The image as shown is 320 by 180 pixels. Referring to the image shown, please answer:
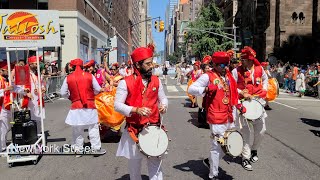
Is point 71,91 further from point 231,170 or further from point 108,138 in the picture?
point 231,170

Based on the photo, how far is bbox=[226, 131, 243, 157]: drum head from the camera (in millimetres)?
5223

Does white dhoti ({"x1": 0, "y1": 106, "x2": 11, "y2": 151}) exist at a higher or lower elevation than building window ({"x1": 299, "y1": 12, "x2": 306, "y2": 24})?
lower

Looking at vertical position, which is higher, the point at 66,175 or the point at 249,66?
the point at 249,66

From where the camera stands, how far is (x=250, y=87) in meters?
6.60

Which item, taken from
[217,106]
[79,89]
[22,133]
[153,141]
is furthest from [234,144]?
[22,133]

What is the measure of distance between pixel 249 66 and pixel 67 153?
3909mm

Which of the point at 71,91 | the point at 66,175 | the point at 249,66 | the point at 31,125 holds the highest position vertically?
the point at 249,66

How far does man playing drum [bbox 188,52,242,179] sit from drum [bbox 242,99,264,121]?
0.82m

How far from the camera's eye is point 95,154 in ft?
24.4

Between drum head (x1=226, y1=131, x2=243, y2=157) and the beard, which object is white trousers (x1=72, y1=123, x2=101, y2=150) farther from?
the beard

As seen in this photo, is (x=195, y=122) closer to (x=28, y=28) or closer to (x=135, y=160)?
(x=28, y=28)

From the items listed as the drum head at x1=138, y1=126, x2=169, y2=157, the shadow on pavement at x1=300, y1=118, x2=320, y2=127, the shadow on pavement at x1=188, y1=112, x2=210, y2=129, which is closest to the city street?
the shadow on pavement at x1=188, y1=112, x2=210, y2=129

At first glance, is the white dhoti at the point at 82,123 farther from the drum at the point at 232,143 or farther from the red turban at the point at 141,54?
the red turban at the point at 141,54

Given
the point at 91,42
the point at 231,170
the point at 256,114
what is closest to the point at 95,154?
the point at 231,170
